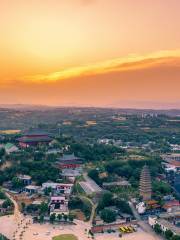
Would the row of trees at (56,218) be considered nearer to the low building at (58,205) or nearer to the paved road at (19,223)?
the paved road at (19,223)

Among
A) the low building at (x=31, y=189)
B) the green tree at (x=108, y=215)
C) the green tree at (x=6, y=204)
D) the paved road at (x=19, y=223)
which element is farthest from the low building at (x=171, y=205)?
the green tree at (x=6, y=204)

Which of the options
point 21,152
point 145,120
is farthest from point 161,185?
point 145,120

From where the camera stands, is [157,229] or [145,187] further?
[145,187]

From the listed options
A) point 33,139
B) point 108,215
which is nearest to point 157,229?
point 108,215

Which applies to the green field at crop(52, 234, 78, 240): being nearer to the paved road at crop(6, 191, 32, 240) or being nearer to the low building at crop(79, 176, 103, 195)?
the paved road at crop(6, 191, 32, 240)

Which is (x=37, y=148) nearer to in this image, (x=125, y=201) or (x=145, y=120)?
(x=125, y=201)

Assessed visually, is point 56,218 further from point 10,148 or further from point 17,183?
point 10,148
